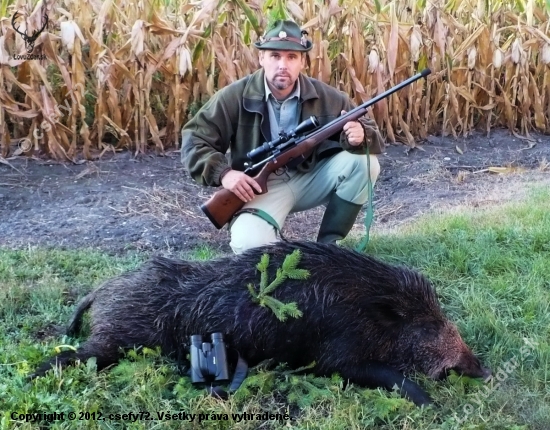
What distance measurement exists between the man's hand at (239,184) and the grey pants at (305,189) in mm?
231

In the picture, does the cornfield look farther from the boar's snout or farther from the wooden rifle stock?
the boar's snout

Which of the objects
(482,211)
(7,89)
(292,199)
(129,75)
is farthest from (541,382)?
(7,89)

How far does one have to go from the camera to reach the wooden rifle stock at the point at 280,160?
4684 mm

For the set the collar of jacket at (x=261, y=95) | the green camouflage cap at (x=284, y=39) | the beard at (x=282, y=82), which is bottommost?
the collar of jacket at (x=261, y=95)

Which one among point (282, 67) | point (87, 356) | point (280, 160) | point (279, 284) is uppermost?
point (282, 67)

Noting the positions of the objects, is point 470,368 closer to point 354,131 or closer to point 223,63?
point 354,131

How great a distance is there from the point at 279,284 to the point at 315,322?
259mm

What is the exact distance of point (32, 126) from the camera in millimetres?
7207

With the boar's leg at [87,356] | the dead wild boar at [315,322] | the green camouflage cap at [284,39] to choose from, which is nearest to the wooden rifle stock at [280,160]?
the green camouflage cap at [284,39]

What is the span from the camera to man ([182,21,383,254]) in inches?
187

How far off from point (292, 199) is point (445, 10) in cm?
457

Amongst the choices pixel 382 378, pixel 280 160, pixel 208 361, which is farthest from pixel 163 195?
pixel 382 378

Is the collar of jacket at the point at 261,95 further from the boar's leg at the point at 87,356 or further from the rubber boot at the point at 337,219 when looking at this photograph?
the boar's leg at the point at 87,356

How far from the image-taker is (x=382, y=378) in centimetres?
341
